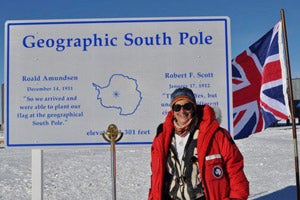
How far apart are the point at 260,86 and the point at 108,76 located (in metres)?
1.98

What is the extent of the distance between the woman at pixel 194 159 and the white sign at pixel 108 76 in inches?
64.6

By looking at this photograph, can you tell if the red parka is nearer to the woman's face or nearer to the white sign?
the woman's face

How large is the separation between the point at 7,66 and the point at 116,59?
1.26 meters

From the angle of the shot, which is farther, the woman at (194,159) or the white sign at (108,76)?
the white sign at (108,76)

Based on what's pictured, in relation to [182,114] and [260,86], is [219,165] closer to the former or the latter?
[182,114]

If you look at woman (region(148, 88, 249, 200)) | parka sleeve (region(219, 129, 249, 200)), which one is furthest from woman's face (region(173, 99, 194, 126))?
parka sleeve (region(219, 129, 249, 200))

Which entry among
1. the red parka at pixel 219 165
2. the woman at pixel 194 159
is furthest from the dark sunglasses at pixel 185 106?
the red parka at pixel 219 165

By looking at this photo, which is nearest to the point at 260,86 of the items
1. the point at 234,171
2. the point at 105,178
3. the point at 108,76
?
the point at 108,76

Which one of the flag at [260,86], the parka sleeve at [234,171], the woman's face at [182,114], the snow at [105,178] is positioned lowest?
the snow at [105,178]

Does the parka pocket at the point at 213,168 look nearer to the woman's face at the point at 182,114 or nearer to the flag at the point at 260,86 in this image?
the woman's face at the point at 182,114

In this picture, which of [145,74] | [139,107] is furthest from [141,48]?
[139,107]

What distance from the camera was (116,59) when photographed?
15.4 feet

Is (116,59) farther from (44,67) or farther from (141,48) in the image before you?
(44,67)

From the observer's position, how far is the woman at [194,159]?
2.78m
